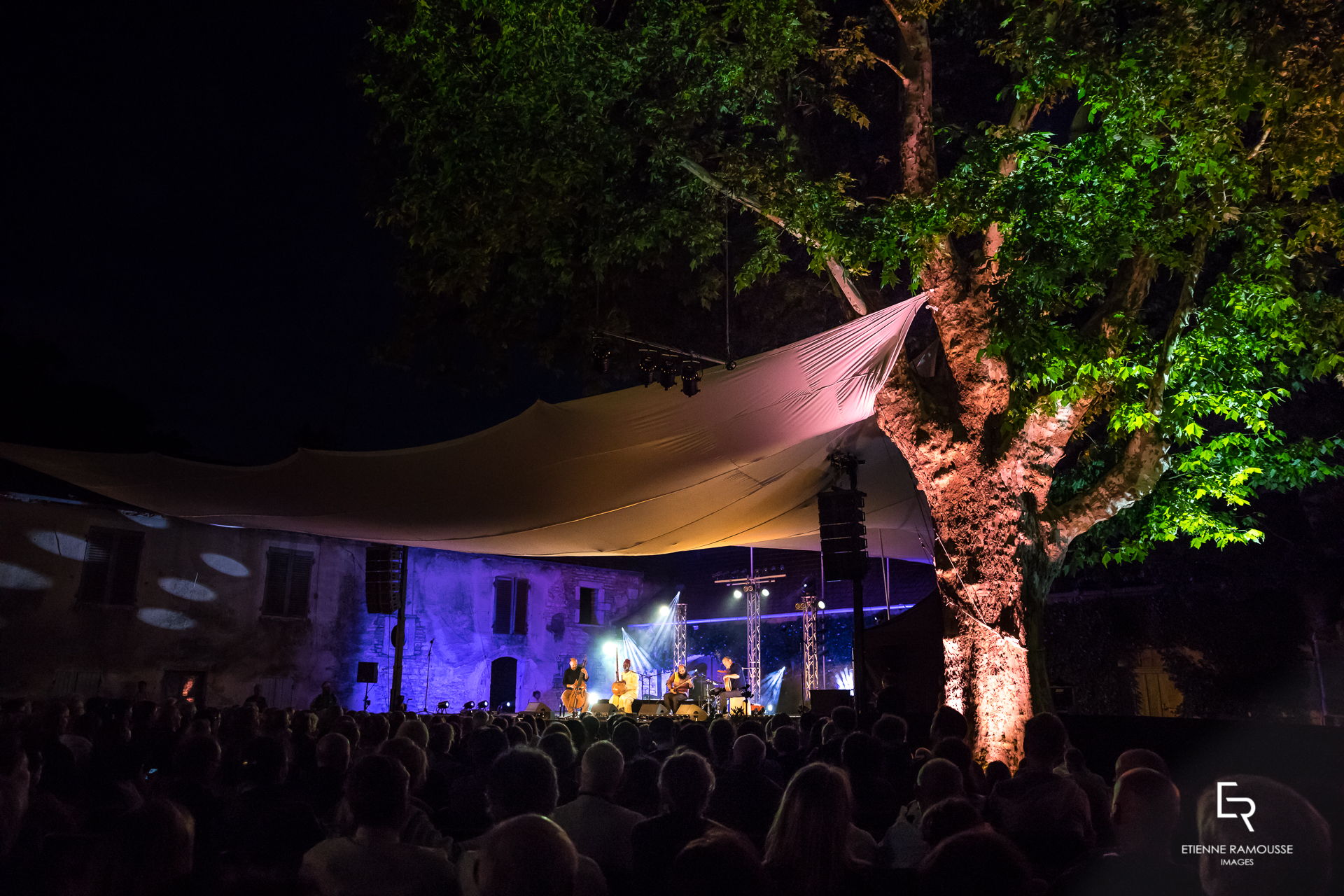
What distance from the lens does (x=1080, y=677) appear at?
15.2 meters

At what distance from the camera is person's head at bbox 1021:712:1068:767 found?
356 centimetres

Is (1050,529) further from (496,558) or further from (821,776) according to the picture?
(496,558)

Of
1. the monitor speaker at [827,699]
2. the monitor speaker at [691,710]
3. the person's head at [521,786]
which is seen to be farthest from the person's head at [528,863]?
the monitor speaker at [691,710]

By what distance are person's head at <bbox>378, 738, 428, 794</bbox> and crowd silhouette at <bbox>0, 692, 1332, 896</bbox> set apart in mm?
14

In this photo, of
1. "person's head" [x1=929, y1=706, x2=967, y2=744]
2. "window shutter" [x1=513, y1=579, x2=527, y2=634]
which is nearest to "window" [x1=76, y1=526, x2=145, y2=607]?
"window shutter" [x1=513, y1=579, x2=527, y2=634]

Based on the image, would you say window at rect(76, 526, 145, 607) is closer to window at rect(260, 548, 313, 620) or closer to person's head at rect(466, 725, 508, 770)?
window at rect(260, 548, 313, 620)

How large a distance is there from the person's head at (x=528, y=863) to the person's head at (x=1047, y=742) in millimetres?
2721

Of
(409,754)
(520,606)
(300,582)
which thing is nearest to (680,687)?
(520,606)

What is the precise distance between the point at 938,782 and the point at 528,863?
2089 mm

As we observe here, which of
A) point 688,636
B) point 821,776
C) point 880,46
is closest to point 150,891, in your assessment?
point 821,776

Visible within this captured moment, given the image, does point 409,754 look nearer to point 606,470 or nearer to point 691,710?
point 606,470

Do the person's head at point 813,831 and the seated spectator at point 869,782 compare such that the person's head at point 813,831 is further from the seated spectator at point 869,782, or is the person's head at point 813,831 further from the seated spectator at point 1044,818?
the seated spectator at point 869,782

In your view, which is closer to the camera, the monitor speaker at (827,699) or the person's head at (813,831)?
the person's head at (813,831)

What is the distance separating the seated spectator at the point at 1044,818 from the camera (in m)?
2.59
